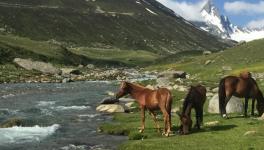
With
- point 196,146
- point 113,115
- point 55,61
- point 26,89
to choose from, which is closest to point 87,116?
point 113,115

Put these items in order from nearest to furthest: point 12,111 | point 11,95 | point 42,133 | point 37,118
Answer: point 42,133
point 37,118
point 12,111
point 11,95

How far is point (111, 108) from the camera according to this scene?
181 ft

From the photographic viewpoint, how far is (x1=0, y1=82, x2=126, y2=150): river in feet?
114

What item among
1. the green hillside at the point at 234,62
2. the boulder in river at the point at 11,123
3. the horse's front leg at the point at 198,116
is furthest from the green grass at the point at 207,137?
the green hillside at the point at 234,62

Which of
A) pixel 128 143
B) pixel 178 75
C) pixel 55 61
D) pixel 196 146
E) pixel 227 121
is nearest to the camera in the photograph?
pixel 196 146

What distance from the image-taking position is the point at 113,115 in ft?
169

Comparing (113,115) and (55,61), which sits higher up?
(55,61)

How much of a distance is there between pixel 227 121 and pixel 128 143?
30.8 feet

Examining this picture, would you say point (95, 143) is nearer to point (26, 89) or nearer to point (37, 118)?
point (37, 118)

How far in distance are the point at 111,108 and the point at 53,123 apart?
10.7 metres

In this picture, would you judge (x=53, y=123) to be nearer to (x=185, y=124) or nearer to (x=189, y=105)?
(x=185, y=124)

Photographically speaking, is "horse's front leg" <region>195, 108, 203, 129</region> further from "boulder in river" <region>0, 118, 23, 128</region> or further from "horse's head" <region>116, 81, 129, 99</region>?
"boulder in river" <region>0, 118, 23, 128</region>

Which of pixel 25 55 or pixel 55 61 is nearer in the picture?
pixel 25 55

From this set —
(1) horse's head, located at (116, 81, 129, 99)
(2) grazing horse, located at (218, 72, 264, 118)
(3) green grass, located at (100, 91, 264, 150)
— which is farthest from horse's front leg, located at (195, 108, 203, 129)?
(1) horse's head, located at (116, 81, 129, 99)
